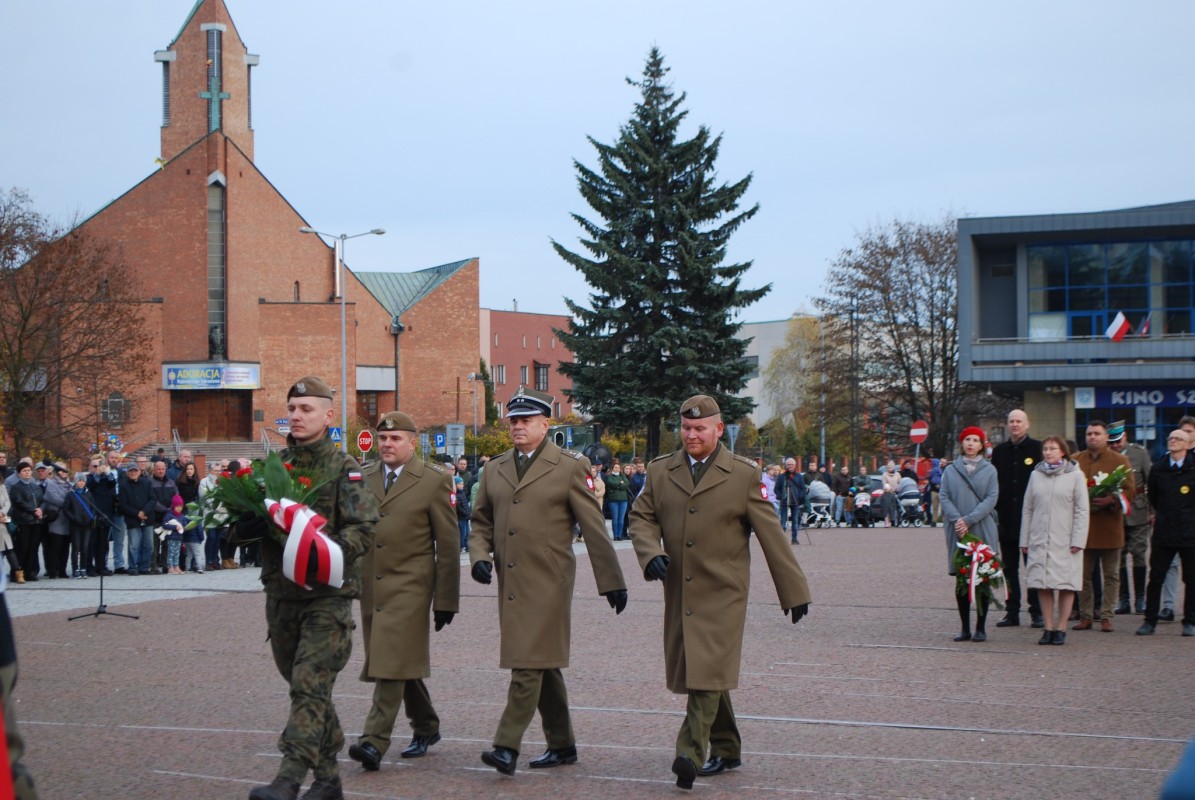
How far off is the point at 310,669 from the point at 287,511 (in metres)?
0.77

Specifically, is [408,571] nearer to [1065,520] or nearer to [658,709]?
[658,709]

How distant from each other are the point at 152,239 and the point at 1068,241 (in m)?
48.1

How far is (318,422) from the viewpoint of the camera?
7.00 meters

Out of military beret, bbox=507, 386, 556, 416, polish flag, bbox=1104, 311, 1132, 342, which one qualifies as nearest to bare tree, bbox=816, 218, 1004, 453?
polish flag, bbox=1104, 311, 1132, 342

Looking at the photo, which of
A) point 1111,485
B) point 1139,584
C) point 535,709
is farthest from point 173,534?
point 535,709

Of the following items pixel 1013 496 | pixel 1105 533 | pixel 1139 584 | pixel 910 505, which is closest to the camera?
pixel 1105 533

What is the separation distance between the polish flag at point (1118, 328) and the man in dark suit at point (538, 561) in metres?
42.3

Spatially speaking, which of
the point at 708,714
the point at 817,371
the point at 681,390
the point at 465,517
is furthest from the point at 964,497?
the point at 817,371

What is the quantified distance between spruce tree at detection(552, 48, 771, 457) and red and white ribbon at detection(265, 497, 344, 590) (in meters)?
40.7

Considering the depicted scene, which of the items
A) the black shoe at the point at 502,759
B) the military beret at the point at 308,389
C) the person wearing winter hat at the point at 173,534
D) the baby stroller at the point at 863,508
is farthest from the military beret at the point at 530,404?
the baby stroller at the point at 863,508

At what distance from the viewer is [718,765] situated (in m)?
7.45

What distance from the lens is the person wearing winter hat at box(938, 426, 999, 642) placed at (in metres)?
13.0

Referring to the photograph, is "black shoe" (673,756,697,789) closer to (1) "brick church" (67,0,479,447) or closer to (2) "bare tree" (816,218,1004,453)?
(2) "bare tree" (816,218,1004,453)

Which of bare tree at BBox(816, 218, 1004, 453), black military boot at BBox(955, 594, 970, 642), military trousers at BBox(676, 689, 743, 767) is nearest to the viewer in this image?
military trousers at BBox(676, 689, 743, 767)
